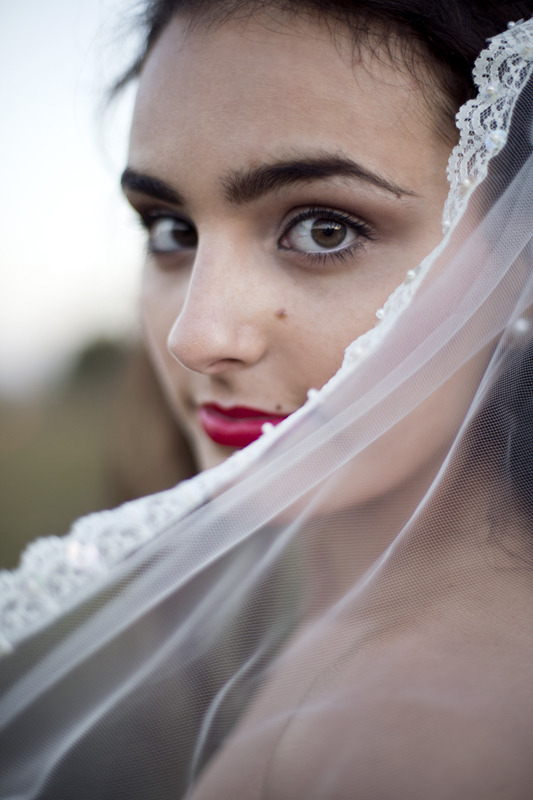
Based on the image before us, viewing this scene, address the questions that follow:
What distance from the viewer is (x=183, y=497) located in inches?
32.1

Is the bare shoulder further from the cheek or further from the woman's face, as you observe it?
the cheek

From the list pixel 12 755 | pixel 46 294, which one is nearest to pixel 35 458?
pixel 46 294

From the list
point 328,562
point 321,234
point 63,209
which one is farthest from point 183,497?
point 63,209

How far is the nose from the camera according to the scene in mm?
981

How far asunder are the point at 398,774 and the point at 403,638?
0.49ft

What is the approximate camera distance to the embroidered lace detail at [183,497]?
0.80 m

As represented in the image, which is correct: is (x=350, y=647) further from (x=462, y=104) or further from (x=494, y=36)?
(x=494, y=36)

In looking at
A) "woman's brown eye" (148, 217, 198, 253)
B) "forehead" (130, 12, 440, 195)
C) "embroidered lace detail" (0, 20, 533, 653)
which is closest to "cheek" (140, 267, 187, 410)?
"woman's brown eye" (148, 217, 198, 253)

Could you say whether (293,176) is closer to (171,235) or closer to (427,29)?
(427,29)

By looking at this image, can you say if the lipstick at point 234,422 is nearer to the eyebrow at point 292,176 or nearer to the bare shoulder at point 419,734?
the eyebrow at point 292,176

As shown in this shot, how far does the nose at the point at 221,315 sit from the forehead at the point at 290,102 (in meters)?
0.16

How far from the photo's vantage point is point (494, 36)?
98 cm

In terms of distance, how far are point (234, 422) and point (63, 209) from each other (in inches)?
91.1

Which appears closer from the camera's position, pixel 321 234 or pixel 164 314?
pixel 321 234
